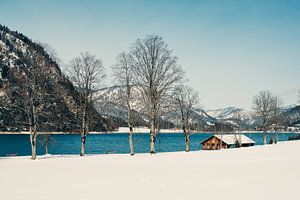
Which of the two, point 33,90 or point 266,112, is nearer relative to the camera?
point 33,90

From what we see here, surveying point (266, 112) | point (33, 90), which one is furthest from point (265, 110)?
point (33, 90)

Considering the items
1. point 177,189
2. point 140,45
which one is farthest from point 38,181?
point 140,45

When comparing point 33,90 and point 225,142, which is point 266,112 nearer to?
point 225,142

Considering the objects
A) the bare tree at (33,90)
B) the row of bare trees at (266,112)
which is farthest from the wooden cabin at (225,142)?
the bare tree at (33,90)

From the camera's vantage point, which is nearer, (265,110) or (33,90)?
(33,90)

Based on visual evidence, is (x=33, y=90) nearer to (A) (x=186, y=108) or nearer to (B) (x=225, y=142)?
(A) (x=186, y=108)

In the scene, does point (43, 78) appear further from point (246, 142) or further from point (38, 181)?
point (246, 142)

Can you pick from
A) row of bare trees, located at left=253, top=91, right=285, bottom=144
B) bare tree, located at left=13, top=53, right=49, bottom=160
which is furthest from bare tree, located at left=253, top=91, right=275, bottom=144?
bare tree, located at left=13, top=53, right=49, bottom=160

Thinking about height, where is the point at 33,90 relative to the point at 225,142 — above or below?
above

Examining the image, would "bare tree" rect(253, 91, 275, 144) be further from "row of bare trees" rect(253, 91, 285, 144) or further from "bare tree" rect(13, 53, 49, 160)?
"bare tree" rect(13, 53, 49, 160)

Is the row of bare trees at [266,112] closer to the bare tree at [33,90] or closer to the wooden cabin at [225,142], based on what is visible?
the wooden cabin at [225,142]

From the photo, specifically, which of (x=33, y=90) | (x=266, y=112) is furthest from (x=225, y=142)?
(x=33, y=90)

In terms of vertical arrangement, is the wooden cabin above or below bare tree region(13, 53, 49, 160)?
below

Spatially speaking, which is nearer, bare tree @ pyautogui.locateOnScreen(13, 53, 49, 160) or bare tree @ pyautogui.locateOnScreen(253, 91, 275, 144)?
bare tree @ pyautogui.locateOnScreen(13, 53, 49, 160)
